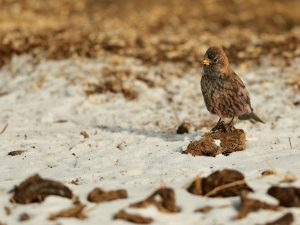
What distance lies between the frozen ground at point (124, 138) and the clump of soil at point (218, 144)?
0.11 meters

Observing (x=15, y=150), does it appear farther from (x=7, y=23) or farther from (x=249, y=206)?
(x=7, y=23)

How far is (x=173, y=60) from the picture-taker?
11.9m

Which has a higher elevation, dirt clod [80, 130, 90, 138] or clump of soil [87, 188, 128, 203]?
dirt clod [80, 130, 90, 138]

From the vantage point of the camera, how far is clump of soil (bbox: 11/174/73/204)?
195 inches

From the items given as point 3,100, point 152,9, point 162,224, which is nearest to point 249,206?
point 162,224

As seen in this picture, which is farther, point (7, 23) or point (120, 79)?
point (7, 23)

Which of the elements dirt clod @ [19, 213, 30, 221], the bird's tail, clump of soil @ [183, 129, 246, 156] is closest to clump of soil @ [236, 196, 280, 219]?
dirt clod @ [19, 213, 30, 221]

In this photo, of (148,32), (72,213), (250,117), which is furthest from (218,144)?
(148,32)

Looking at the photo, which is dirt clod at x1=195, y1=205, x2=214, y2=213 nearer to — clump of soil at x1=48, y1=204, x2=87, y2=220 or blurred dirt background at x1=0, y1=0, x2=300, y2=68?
clump of soil at x1=48, y1=204, x2=87, y2=220

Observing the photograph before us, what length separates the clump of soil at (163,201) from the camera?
15.7 ft

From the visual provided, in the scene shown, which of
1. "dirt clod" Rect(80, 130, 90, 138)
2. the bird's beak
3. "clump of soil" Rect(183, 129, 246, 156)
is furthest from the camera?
"dirt clod" Rect(80, 130, 90, 138)

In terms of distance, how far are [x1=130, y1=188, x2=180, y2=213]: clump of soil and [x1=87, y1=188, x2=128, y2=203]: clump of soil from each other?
23cm

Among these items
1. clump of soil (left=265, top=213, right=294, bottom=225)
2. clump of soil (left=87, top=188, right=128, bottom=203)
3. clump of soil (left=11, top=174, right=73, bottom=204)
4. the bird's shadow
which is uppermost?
the bird's shadow

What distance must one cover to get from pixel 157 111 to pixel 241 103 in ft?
7.60
